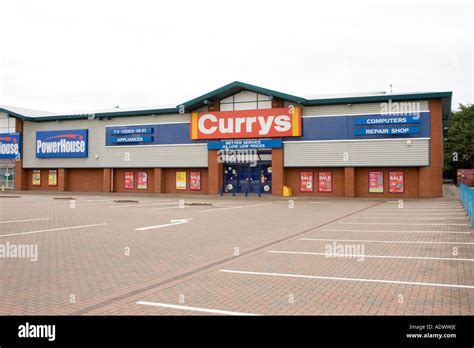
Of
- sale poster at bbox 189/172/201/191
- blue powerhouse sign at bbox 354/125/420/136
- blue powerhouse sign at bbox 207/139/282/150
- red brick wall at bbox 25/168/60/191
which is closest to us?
blue powerhouse sign at bbox 354/125/420/136

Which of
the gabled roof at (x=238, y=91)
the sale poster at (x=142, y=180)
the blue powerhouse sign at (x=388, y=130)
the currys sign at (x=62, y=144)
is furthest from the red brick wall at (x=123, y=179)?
the blue powerhouse sign at (x=388, y=130)

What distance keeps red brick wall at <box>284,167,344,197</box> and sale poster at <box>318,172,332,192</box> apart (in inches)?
8.7

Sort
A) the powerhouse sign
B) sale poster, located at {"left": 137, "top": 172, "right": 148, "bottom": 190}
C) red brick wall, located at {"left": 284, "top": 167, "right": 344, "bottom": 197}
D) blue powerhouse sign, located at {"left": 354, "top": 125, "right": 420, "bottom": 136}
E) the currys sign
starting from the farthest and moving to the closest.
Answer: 1. the powerhouse sign
2. the currys sign
3. sale poster, located at {"left": 137, "top": 172, "right": 148, "bottom": 190}
4. red brick wall, located at {"left": 284, "top": 167, "right": 344, "bottom": 197}
5. blue powerhouse sign, located at {"left": 354, "top": 125, "right": 420, "bottom": 136}

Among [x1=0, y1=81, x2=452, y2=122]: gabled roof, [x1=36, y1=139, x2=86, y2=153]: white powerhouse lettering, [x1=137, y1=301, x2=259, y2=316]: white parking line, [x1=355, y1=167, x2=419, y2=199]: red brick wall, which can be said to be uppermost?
[x1=0, y1=81, x2=452, y2=122]: gabled roof

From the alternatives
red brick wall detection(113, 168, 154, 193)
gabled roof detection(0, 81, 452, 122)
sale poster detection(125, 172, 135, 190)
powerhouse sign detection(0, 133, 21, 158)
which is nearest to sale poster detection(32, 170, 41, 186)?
powerhouse sign detection(0, 133, 21, 158)

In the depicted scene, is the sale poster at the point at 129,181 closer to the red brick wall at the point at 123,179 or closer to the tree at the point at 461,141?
the red brick wall at the point at 123,179

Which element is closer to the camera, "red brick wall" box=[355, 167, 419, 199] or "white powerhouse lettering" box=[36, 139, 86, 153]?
"red brick wall" box=[355, 167, 419, 199]

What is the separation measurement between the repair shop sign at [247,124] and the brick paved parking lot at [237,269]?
60.4 feet

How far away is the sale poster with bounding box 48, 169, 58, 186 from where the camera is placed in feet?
138

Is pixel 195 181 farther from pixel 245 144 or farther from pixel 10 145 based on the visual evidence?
pixel 10 145

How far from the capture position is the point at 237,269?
816 centimetres

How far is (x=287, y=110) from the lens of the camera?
32562 mm

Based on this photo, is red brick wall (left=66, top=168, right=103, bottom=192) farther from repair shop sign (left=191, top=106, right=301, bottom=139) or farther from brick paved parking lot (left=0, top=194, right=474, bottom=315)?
brick paved parking lot (left=0, top=194, right=474, bottom=315)

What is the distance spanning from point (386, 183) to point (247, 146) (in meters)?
10.6
